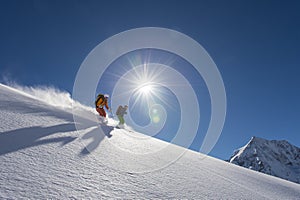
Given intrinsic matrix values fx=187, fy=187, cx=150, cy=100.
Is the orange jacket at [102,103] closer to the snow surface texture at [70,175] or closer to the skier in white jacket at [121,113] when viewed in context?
the skier in white jacket at [121,113]

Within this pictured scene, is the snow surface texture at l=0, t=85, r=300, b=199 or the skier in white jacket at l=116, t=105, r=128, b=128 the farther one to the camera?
the skier in white jacket at l=116, t=105, r=128, b=128

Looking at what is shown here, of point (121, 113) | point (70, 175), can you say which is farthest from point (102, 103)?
point (70, 175)

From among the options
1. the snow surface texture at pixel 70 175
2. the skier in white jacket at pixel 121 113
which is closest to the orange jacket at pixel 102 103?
the skier in white jacket at pixel 121 113

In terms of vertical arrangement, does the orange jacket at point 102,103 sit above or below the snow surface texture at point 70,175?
above

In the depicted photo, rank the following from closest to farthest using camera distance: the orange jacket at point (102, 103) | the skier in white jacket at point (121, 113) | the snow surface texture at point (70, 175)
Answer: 1. the snow surface texture at point (70, 175)
2. the orange jacket at point (102, 103)
3. the skier in white jacket at point (121, 113)

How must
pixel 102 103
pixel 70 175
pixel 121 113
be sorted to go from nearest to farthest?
pixel 70 175
pixel 102 103
pixel 121 113

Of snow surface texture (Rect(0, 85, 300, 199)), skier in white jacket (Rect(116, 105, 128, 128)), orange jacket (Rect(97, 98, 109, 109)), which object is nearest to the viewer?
snow surface texture (Rect(0, 85, 300, 199))

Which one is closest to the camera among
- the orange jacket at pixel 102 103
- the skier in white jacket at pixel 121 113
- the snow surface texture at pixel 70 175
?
the snow surface texture at pixel 70 175

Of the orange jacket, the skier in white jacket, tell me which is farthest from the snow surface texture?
the skier in white jacket

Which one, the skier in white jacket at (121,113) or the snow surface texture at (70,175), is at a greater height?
the skier in white jacket at (121,113)

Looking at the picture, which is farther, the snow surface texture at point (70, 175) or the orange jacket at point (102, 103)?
the orange jacket at point (102, 103)

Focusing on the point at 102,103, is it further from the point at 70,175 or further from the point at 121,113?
the point at 70,175

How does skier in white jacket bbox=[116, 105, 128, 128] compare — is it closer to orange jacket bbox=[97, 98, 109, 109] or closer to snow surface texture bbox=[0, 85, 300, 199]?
orange jacket bbox=[97, 98, 109, 109]

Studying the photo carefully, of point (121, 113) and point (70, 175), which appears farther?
point (121, 113)
